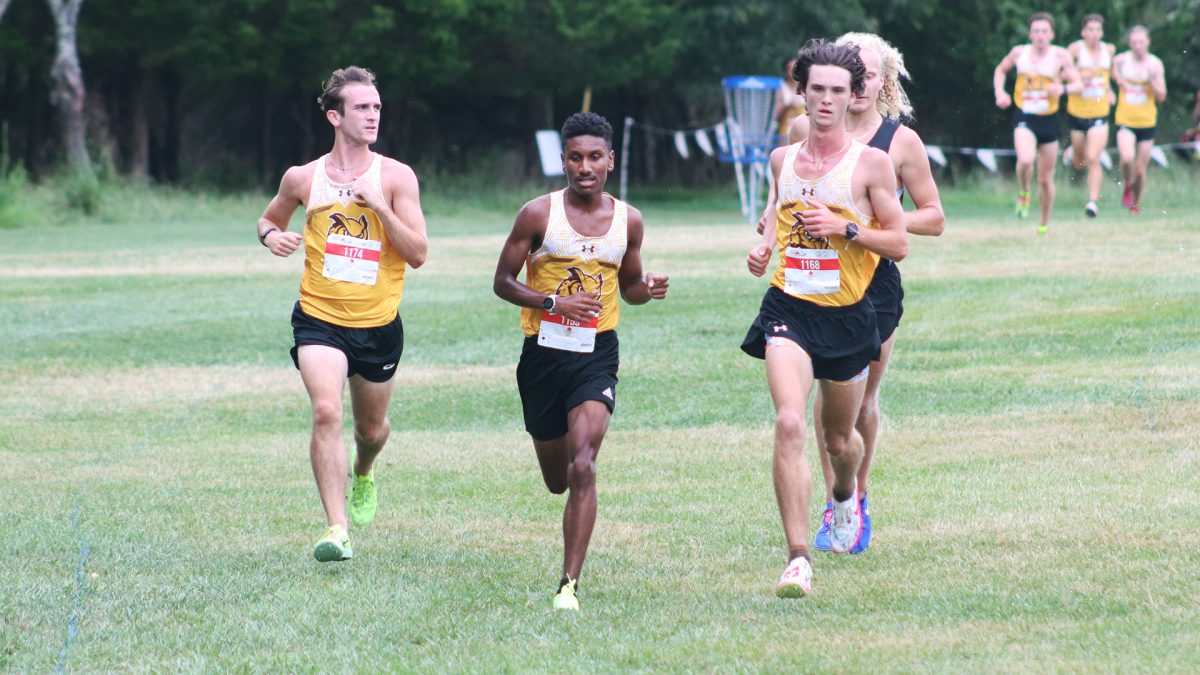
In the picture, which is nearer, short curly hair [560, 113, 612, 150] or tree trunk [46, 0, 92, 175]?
short curly hair [560, 113, 612, 150]

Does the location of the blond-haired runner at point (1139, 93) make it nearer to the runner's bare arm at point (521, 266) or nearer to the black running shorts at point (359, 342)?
the black running shorts at point (359, 342)

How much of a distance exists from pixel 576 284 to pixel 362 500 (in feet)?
6.50

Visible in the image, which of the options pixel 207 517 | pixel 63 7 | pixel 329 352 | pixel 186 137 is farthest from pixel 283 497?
pixel 186 137

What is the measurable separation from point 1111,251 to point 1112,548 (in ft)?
39.2

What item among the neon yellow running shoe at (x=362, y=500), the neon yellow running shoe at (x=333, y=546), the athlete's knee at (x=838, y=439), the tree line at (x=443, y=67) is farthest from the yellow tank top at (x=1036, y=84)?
the tree line at (x=443, y=67)

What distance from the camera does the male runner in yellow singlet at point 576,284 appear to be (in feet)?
22.3

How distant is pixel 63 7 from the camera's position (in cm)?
3584

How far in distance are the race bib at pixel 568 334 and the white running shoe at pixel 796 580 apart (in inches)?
45.1

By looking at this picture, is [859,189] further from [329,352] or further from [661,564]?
[329,352]

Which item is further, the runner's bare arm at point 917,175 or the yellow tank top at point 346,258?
the yellow tank top at point 346,258

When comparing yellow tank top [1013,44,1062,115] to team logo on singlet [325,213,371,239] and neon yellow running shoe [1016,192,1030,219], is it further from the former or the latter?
team logo on singlet [325,213,371,239]

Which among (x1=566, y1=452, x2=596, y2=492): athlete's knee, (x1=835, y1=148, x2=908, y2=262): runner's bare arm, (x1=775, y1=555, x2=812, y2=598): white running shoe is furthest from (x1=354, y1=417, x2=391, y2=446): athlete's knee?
(x1=835, y1=148, x2=908, y2=262): runner's bare arm

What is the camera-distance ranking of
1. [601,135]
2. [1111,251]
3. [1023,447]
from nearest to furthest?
[601,135], [1023,447], [1111,251]

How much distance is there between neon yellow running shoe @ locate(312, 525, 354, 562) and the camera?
7090mm
